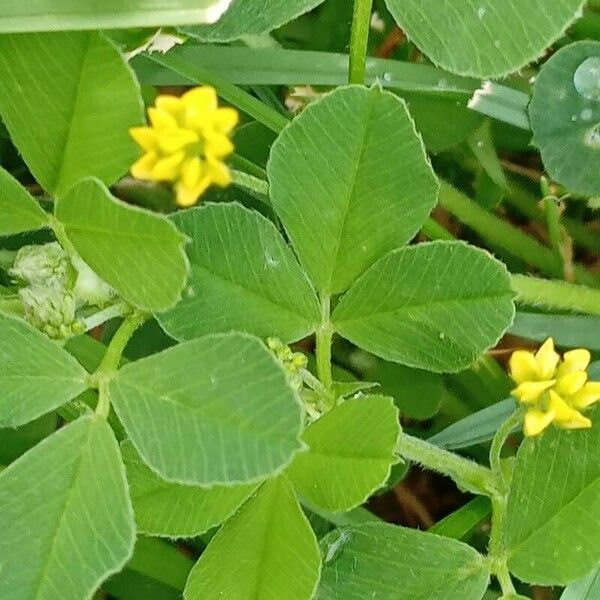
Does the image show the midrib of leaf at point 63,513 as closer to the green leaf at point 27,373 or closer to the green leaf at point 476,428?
the green leaf at point 27,373

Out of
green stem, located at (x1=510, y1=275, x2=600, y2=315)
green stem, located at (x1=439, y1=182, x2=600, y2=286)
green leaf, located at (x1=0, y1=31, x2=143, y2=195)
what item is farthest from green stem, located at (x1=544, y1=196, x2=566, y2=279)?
green leaf, located at (x1=0, y1=31, x2=143, y2=195)

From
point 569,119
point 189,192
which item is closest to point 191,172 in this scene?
point 189,192

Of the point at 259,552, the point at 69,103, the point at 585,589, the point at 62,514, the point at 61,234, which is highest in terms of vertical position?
the point at 69,103

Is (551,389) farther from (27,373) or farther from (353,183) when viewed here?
(27,373)

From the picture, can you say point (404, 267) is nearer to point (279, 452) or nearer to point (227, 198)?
point (279, 452)

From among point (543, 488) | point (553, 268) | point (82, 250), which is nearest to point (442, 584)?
point (543, 488)

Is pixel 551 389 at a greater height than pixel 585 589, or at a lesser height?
greater
